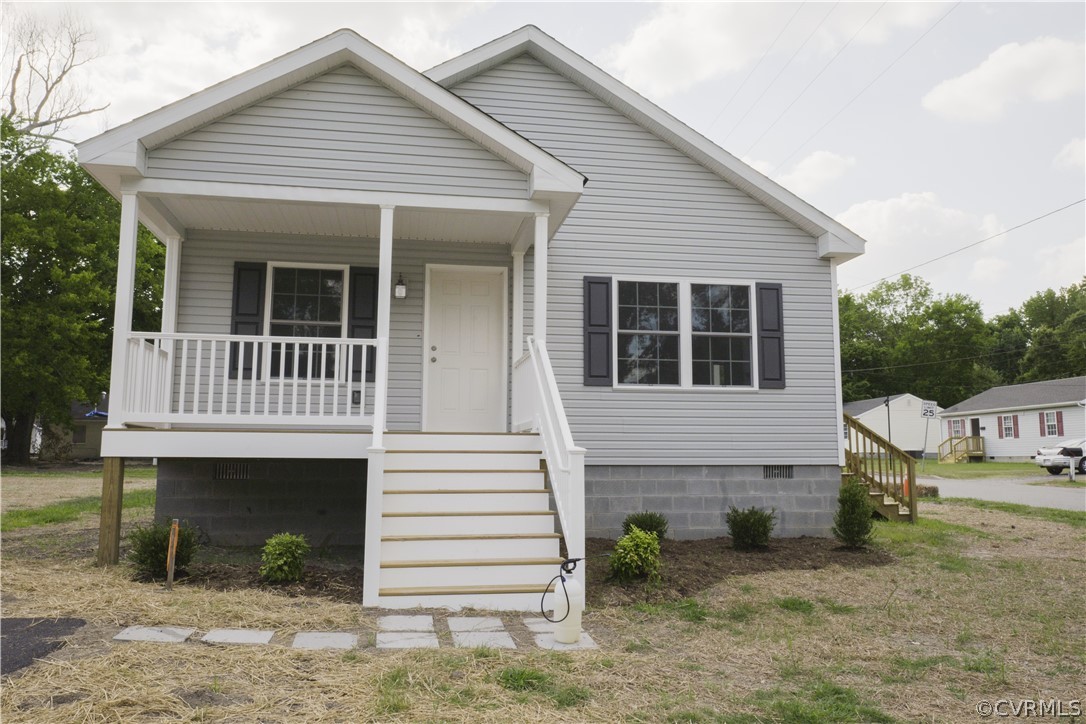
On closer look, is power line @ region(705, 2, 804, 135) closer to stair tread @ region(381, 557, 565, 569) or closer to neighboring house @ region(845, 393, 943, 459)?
stair tread @ region(381, 557, 565, 569)

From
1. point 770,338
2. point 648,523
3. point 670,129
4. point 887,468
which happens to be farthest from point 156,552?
point 887,468

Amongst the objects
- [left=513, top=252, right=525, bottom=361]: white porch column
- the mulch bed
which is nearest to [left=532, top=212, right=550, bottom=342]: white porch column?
[left=513, top=252, right=525, bottom=361]: white porch column

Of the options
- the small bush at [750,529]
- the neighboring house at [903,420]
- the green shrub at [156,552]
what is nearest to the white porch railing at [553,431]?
the small bush at [750,529]

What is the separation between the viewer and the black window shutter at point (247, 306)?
27.9ft

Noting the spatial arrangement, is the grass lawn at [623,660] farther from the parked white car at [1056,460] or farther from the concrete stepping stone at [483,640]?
the parked white car at [1056,460]

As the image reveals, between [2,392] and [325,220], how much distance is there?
17847 millimetres

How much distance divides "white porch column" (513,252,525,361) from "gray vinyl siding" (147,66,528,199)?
165 cm

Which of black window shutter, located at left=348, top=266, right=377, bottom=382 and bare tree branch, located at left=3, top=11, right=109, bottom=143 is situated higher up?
bare tree branch, located at left=3, top=11, right=109, bottom=143

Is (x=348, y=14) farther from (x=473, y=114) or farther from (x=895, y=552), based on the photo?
(x=895, y=552)

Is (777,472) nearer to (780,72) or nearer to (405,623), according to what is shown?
(405,623)

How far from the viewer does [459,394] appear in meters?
8.94

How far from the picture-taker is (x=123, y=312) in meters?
6.73

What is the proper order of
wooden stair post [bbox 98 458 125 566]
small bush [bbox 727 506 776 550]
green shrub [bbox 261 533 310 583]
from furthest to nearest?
small bush [bbox 727 506 776 550] < wooden stair post [bbox 98 458 125 566] < green shrub [bbox 261 533 310 583]

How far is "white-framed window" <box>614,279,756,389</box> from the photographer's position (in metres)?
9.42
